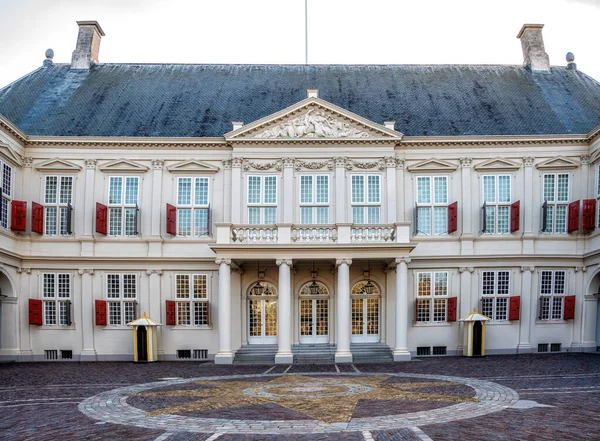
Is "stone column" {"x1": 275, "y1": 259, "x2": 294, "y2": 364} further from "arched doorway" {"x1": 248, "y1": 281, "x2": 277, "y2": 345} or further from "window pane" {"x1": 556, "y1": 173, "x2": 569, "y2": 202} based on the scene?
"window pane" {"x1": 556, "y1": 173, "x2": 569, "y2": 202}

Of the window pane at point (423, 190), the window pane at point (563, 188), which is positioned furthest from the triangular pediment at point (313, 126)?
the window pane at point (563, 188)

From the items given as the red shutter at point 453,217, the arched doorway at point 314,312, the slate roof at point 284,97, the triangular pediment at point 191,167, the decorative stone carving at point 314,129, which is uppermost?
the slate roof at point 284,97

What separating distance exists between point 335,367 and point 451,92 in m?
15.9

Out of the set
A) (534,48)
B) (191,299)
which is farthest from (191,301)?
(534,48)

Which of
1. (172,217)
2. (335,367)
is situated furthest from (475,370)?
(172,217)

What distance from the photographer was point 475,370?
20844 millimetres

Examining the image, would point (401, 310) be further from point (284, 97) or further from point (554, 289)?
point (284, 97)

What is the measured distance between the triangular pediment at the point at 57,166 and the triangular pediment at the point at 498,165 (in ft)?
58.5

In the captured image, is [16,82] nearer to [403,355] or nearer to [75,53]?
[75,53]

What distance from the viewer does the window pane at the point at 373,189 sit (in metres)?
28.2

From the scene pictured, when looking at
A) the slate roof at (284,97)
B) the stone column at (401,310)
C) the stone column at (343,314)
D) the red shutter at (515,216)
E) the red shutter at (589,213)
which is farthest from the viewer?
the slate roof at (284,97)

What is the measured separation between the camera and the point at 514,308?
27734 mm

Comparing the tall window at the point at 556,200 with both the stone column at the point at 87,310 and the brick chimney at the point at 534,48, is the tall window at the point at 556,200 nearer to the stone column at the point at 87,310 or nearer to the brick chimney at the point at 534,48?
the brick chimney at the point at 534,48

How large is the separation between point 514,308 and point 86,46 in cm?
2548
